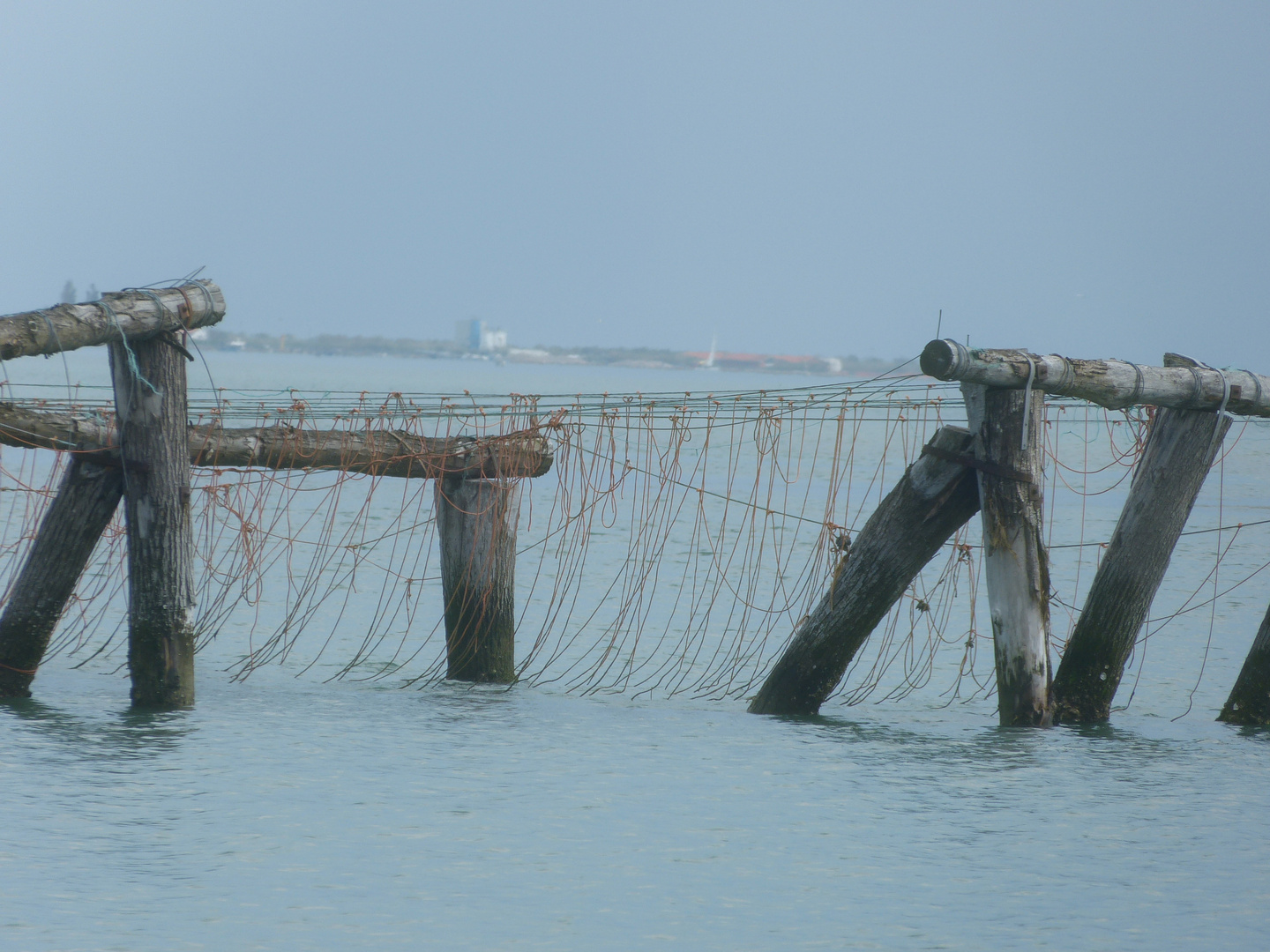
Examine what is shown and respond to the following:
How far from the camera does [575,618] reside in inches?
622

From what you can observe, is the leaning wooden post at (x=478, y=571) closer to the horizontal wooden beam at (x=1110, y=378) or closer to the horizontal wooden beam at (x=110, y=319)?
the horizontal wooden beam at (x=110, y=319)

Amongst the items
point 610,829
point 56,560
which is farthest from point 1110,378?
point 56,560

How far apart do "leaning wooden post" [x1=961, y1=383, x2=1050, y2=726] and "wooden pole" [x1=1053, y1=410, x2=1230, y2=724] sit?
0.61 meters

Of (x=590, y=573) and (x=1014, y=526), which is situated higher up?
(x=1014, y=526)

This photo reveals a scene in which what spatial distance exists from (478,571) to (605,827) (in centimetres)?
335

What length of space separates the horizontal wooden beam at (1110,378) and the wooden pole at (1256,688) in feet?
5.73

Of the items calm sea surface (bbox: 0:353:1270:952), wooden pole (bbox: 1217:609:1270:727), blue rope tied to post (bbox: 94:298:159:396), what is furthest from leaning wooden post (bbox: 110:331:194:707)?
wooden pole (bbox: 1217:609:1270:727)

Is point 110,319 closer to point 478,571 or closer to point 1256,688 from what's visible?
point 478,571

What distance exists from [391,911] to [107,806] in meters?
2.01

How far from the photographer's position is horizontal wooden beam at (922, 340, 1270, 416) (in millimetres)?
7332

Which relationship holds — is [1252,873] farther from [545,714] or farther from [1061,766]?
[545,714]

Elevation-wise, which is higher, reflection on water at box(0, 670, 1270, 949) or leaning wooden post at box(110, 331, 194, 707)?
leaning wooden post at box(110, 331, 194, 707)

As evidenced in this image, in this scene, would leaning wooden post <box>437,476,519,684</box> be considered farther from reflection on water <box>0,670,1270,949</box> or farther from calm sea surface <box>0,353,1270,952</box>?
reflection on water <box>0,670,1270,949</box>

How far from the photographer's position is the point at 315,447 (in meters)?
9.19
